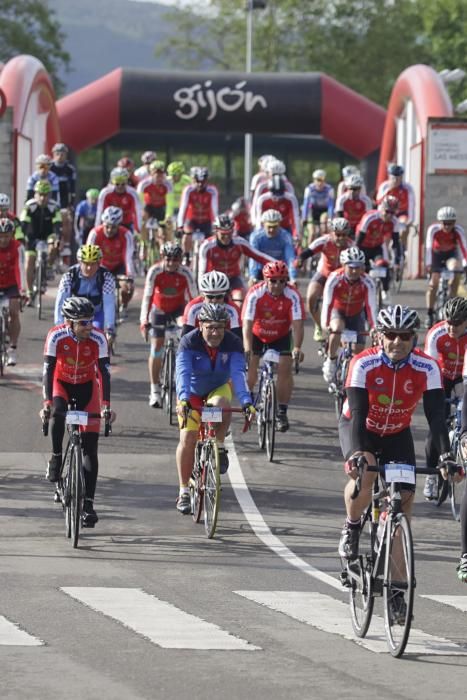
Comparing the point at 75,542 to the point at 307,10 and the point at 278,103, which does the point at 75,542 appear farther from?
the point at 307,10

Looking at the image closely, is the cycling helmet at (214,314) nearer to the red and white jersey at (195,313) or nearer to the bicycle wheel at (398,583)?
the red and white jersey at (195,313)

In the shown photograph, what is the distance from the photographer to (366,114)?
157ft

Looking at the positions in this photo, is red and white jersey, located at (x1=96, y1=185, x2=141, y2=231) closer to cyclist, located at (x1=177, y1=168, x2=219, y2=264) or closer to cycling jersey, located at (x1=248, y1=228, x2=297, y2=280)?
cyclist, located at (x1=177, y1=168, x2=219, y2=264)

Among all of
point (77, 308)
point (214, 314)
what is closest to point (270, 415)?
point (214, 314)

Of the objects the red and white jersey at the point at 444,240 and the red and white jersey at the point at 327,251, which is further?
the red and white jersey at the point at 444,240

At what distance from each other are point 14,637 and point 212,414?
489 cm

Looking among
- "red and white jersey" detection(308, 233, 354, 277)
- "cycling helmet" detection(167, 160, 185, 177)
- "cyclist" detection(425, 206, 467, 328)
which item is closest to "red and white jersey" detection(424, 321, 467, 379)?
"red and white jersey" detection(308, 233, 354, 277)

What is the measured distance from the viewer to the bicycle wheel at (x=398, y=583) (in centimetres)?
1029

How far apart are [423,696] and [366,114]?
39267mm

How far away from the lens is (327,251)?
25297 millimetres

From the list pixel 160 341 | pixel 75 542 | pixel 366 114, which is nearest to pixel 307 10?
pixel 366 114

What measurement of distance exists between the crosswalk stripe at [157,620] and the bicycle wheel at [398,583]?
0.77 m

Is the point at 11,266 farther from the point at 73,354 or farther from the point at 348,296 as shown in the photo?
the point at 73,354

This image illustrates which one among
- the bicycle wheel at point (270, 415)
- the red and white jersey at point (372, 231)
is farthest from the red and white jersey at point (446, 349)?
the red and white jersey at point (372, 231)
